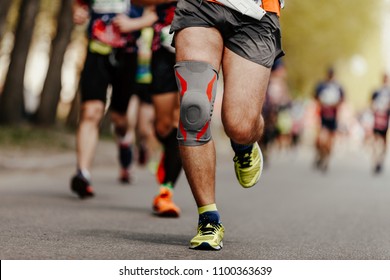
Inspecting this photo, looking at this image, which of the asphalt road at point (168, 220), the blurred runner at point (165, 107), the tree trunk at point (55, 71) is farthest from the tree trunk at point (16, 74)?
the blurred runner at point (165, 107)

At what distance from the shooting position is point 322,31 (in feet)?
129

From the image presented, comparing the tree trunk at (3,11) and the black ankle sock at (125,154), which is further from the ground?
the tree trunk at (3,11)

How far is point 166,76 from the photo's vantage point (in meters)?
7.11

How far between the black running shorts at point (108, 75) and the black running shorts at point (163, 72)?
1204 millimetres

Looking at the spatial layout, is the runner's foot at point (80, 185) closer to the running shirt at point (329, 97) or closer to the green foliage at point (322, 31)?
the running shirt at point (329, 97)

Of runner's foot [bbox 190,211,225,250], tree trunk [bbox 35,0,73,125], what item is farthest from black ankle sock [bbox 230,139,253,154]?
tree trunk [bbox 35,0,73,125]

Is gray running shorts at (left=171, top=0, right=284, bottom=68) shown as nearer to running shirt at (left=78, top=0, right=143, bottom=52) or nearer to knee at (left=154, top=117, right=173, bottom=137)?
knee at (left=154, top=117, right=173, bottom=137)

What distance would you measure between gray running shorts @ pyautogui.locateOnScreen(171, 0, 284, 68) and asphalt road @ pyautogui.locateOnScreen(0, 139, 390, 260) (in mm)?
1032

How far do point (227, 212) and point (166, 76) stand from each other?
1589mm

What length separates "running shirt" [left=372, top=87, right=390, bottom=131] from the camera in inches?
747

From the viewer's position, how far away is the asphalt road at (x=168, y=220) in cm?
501

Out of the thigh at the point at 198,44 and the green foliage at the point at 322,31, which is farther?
the green foliage at the point at 322,31

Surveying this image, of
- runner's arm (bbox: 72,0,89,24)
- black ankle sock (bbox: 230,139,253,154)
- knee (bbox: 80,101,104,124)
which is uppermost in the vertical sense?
runner's arm (bbox: 72,0,89,24)
